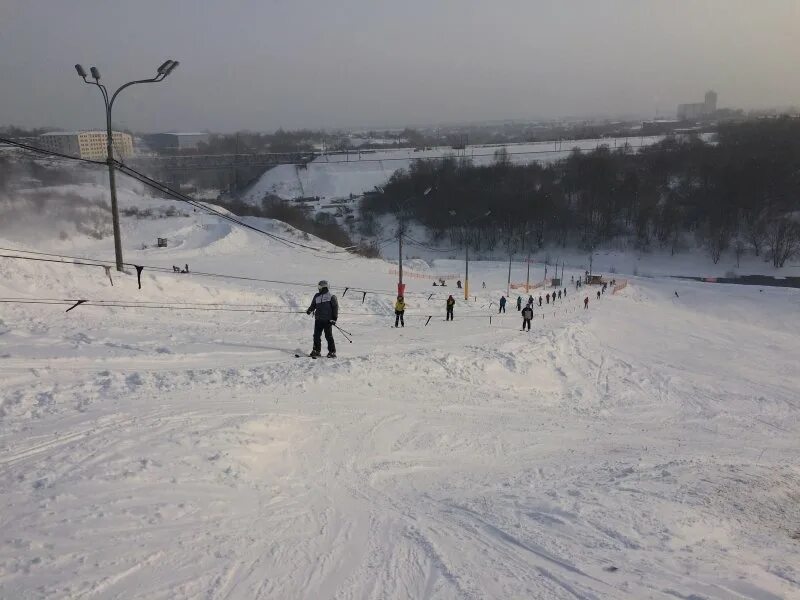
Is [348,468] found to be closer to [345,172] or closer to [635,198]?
[635,198]

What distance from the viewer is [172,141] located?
398ft

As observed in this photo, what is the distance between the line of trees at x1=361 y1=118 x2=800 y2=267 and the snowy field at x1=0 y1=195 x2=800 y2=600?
5681 centimetres

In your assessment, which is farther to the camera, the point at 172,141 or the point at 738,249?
the point at 172,141

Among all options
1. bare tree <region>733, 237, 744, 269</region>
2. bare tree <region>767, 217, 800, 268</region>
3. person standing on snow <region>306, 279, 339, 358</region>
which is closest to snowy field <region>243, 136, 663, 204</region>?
bare tree <region>733, 237, 744, 269</region>

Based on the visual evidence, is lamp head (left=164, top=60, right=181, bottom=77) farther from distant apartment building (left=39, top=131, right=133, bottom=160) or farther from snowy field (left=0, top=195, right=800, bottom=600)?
distant apartment building (left=39, top=131, right=133, bottom=160)

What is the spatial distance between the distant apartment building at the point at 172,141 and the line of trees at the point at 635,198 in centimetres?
4886

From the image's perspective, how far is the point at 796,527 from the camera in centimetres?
572

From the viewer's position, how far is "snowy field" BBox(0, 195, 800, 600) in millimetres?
4309

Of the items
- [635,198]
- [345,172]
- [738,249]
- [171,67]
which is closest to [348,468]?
[171,67]

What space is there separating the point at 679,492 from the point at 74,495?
254 inches

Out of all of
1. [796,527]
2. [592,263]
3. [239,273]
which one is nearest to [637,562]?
[796,527]

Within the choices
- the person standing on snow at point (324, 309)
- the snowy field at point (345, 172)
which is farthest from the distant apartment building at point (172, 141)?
the person standing on snow at point (324, 309)

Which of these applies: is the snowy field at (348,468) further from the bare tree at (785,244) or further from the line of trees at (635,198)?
the bare tree at (785,244)

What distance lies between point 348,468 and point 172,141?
433ft
